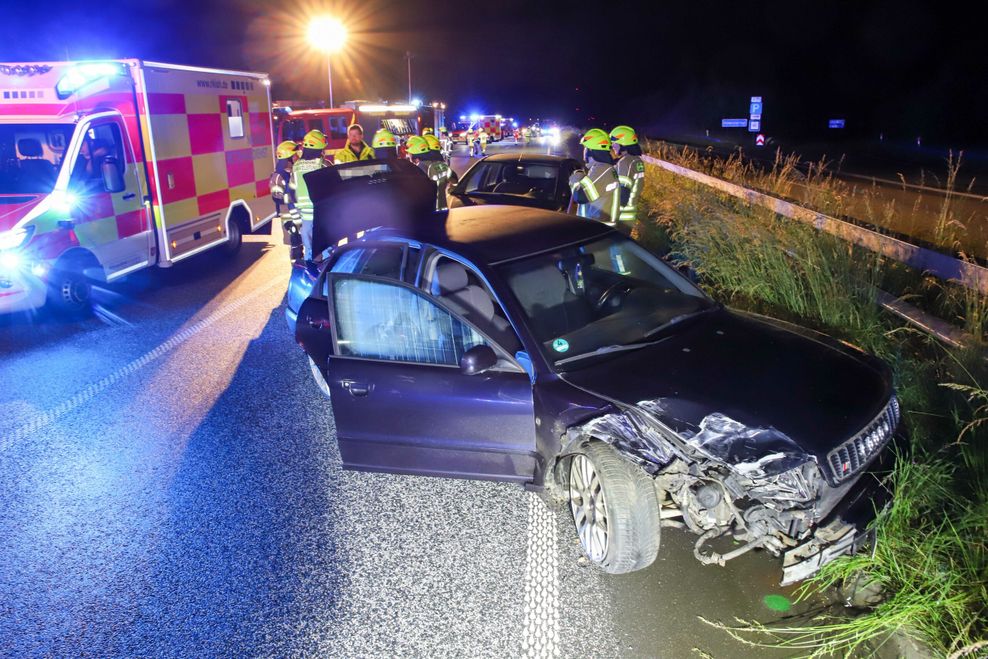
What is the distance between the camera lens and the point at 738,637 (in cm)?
300

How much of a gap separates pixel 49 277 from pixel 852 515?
7.75m

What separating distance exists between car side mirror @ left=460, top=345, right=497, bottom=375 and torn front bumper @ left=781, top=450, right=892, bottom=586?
153 centimetres

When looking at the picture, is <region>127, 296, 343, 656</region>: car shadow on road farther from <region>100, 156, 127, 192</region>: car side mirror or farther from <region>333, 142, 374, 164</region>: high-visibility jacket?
<region>333, 142, 374, 164</region>: high-visibility jacket

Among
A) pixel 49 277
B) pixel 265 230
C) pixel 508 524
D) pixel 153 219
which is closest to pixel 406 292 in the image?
pixel 508 524

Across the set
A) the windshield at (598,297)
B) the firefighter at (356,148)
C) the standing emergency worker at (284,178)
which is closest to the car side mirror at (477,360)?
the windshield at (598,297)

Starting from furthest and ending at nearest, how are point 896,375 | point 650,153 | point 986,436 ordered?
1. point 650,153
2. point 896,375
3. point 986,436

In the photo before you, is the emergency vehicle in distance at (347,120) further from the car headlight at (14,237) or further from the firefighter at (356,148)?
the car headlight at (14,237)

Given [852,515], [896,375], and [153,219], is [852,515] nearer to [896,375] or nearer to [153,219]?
[896,375]

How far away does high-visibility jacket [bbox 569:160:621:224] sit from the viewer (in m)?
7.82

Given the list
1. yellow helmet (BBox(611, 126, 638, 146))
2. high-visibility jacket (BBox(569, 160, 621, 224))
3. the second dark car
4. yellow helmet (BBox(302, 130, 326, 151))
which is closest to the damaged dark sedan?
high-visibility jacket (BBox(569, 160, 621, 224))

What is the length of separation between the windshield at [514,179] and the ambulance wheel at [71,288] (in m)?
4.52

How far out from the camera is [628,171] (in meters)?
8.52

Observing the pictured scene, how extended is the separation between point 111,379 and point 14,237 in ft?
6.97

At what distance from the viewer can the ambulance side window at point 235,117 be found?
36.1 ft
